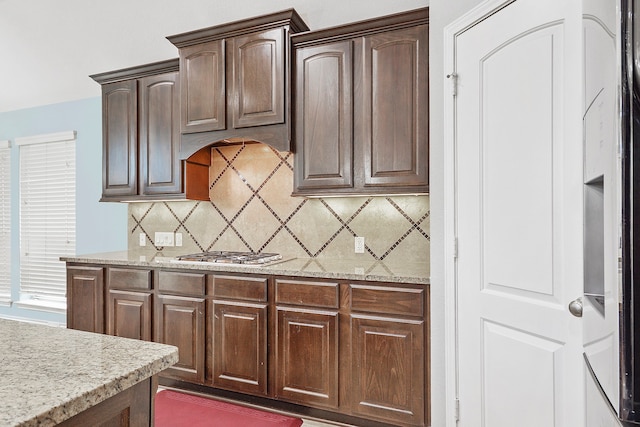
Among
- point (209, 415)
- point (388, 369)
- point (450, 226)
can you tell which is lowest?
point (209, 415)

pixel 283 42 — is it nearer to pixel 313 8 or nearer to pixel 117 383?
pixel 313 8

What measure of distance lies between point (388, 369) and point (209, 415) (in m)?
1.18

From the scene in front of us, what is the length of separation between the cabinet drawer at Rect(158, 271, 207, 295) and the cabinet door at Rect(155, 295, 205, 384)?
0.16 ft

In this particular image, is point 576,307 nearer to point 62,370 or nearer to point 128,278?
point 62,370

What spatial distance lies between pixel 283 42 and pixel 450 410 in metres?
2.48

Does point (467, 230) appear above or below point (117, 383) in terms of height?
above

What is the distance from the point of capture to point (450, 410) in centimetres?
203

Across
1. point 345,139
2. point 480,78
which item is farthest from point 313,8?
point 480,78

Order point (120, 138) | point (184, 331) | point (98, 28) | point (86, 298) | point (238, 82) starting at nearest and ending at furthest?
point (184, 331) → point (238, 82) → point (86, 298) → point (120, 138) → point (98, 28)

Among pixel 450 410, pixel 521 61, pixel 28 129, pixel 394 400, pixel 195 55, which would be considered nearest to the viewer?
pixel 521 61

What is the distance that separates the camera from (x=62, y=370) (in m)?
0.81

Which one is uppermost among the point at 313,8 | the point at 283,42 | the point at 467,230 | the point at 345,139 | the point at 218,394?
the point at 313,8

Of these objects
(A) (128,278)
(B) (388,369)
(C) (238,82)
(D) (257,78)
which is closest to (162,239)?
(A) (128,278)

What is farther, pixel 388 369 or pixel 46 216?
pixel 46 216
